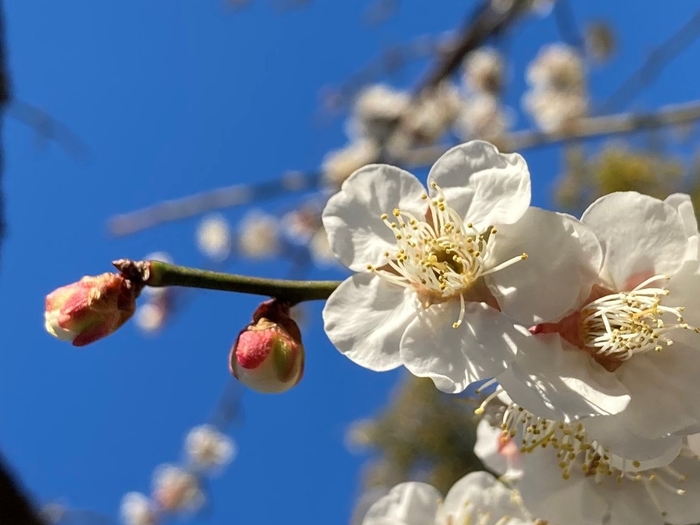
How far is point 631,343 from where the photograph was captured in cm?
57

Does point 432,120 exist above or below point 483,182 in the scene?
above

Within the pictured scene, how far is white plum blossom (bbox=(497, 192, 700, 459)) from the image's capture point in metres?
0.54

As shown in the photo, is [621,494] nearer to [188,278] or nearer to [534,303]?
[534,303]

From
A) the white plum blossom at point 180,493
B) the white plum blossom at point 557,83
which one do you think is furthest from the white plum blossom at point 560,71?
the white plum blossom at point 180,493

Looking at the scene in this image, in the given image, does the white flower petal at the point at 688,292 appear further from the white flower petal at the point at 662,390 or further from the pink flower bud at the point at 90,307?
→ the pink flower bud at the point at 90,307

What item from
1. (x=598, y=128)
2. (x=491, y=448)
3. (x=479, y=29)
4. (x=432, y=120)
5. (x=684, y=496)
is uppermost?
(x=432, y=120)

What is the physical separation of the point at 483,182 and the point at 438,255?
0.08m

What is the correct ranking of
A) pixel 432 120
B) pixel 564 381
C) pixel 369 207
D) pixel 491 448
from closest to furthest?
pixel 564 381 < pixel 369 207 < pixel 491 448 < pixel 432 120

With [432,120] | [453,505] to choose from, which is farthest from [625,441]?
[432,120]

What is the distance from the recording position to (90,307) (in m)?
Result: 0.55

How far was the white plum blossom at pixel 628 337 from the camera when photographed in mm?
539

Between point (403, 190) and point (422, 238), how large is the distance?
0.06 metres

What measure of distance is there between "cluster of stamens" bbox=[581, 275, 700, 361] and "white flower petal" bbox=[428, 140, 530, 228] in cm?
13

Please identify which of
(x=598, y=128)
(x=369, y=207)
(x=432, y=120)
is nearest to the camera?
(x=369, y=207)
